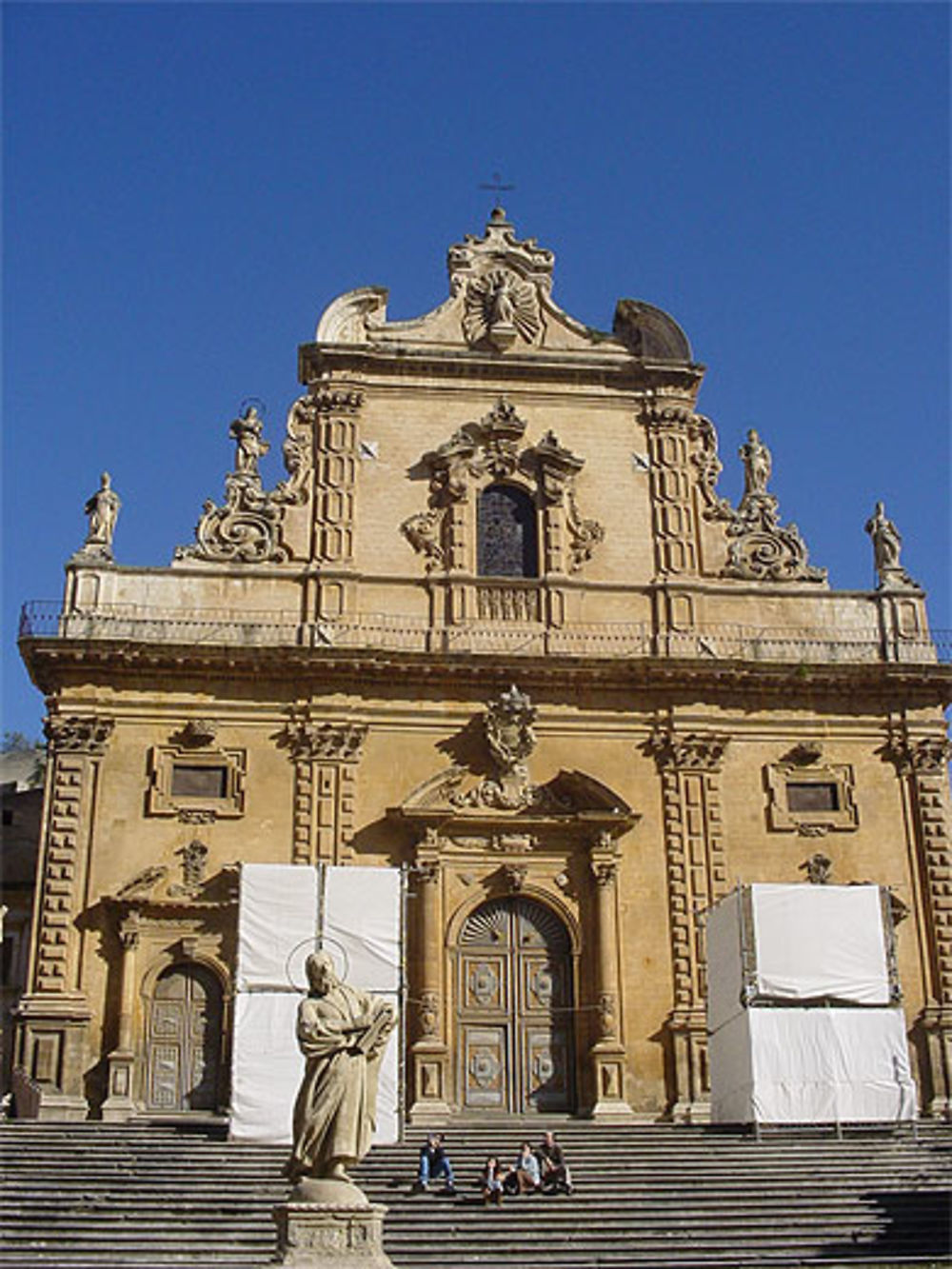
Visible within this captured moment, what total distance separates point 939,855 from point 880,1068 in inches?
171

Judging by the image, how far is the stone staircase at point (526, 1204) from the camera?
1536 cm

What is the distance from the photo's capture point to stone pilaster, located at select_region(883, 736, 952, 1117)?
75.8ft

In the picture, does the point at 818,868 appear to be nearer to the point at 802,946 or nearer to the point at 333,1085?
the point at 802,946

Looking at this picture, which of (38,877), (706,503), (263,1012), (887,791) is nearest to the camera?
(263,1012)

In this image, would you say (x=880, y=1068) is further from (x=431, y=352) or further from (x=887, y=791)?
(x=431, y=352)

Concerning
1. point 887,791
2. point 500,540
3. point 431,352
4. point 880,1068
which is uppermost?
point 431,352

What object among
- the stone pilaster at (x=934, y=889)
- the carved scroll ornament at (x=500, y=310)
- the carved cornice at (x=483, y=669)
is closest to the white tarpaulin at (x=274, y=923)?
the carved cornice at (x=483, y=669)

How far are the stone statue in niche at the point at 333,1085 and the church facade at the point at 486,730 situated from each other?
11.2 metres

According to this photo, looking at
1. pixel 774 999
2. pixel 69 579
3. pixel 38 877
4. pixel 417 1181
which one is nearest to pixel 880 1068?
pixel 774 999

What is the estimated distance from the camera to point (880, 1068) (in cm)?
2145

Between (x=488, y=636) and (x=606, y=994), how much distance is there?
19.8 ft

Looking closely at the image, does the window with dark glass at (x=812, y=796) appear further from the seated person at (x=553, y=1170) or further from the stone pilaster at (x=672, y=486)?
the seated person at (x=553, y=1170)

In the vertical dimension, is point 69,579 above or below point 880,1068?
above

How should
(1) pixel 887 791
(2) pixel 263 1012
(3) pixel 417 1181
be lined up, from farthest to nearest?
(1) pixel 887 791
(2) pixel 263 1012
(3) pixel 417 1181
